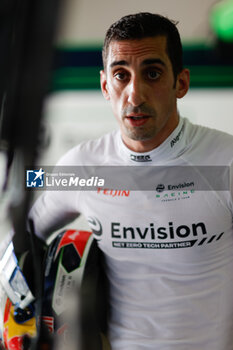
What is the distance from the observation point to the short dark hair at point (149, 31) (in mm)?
644

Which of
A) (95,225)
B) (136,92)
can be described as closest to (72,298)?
(95,225)

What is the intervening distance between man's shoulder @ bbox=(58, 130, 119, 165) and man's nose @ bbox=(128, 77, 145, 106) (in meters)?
0.20

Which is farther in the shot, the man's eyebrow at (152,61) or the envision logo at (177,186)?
the envision logo at (177,186)

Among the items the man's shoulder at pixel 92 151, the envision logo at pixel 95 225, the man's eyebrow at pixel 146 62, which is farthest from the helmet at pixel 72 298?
the man's eyebrow at pixel 146 62

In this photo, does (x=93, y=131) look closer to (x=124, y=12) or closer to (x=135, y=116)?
(x=135, y=116)

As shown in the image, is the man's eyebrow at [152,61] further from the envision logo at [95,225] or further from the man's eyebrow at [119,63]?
the envision logo at [95,225]

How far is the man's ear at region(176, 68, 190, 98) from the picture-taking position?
0.73 metres

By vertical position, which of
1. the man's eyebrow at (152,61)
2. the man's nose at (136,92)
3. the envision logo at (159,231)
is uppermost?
the man's eyebrow at (152,61)

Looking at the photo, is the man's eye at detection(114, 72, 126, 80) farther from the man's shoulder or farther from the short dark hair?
the man's shoulder

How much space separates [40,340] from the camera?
0.43 m

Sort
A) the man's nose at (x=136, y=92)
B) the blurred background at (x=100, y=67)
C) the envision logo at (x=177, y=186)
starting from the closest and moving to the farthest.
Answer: the blurred background at (x=100, y=67) < the man's nose at (x=136, y=92) < the envision logo at (x=177, y=186)

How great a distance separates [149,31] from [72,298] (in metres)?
0.52

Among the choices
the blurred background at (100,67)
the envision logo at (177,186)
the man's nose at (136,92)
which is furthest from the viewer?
the envision logo at (177,186)

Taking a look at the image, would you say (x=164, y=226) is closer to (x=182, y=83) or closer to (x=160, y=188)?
(x=160, y=188)
